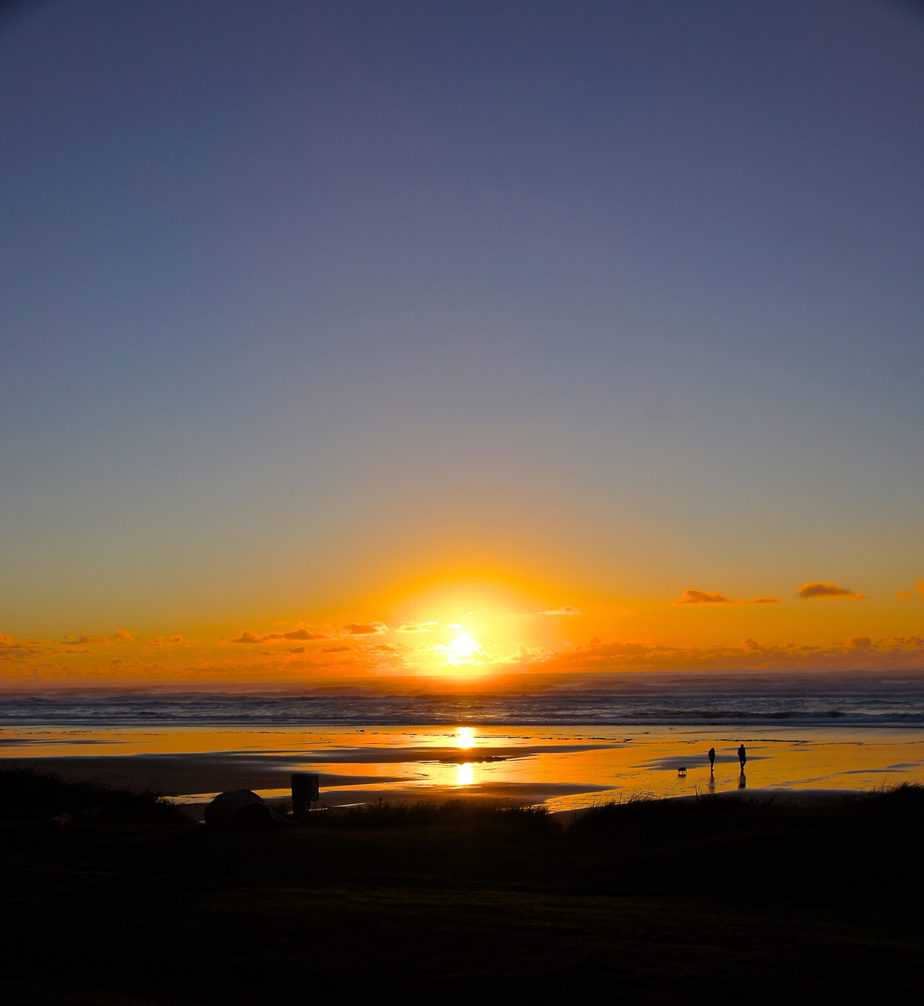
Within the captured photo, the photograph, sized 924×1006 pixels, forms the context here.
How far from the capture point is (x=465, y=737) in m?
62.0

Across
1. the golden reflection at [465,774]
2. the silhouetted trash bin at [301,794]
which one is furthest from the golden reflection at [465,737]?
the silhouetted trash bin at [301,794]

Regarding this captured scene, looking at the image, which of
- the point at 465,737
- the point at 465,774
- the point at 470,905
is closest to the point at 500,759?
the point at 465,774

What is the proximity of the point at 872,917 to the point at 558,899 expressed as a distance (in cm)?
380

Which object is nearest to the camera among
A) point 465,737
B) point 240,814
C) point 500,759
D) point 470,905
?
point 470,905

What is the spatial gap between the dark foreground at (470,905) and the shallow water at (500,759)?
1021 centimetres

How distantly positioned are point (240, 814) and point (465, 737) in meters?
42.2

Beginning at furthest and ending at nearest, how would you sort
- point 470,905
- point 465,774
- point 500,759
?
point 500,759 < point 465,774 < point 470,905

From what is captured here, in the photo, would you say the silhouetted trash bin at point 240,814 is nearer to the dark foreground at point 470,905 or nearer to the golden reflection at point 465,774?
the dark foreground at point 470,905

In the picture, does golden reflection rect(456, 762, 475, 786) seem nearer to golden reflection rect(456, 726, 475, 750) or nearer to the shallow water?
the shallow water

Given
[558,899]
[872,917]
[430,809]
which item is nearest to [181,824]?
[430,809]

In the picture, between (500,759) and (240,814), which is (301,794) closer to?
A: (240,814)

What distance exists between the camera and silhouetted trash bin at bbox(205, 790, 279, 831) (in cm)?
2056

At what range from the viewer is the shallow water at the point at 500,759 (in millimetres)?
33594

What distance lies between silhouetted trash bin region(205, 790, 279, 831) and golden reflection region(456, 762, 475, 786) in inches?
598
